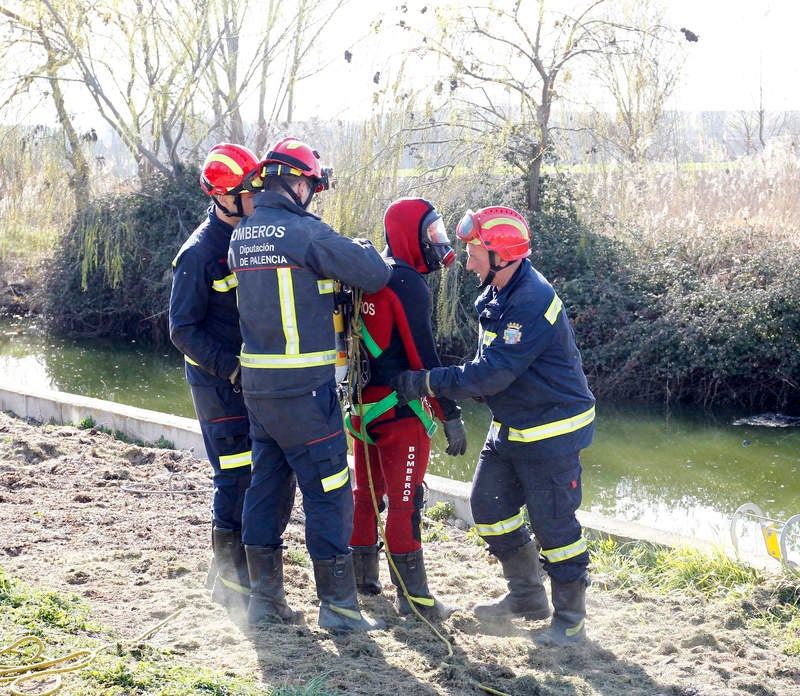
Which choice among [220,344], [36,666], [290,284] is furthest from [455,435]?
[36,666]

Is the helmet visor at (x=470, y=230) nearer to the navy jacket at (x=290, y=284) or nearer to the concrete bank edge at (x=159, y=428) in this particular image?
the navy jacket at (x=290, y=284)

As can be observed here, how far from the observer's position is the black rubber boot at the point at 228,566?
474cm

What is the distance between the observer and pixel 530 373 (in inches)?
173

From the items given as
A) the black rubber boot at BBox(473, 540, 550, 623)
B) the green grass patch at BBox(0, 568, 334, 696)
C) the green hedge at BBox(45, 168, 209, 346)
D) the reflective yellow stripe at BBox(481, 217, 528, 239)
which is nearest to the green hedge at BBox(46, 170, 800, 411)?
the green hedge at BBox(45, 168, 209, 346)

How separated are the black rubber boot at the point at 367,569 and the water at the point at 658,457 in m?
2.17

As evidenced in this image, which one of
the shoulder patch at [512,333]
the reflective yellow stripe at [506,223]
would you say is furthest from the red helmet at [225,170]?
the shoulder patch at [512,333]

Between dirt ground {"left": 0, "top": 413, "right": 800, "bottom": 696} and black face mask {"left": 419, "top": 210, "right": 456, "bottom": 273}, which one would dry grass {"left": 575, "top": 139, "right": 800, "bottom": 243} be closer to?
dirt ground {"left": 0, "top": 413, "right": 800, "bottom": 696}

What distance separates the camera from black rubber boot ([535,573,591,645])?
4414 millimetres

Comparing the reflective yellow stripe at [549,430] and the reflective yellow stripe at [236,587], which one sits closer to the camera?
the reflective yellow stripe at [549,430]

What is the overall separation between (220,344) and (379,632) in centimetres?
161

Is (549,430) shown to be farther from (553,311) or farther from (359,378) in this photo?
(359,378)

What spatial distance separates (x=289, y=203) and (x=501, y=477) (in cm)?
169

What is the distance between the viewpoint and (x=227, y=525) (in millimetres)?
4809

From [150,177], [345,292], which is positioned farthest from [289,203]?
[150,177]
